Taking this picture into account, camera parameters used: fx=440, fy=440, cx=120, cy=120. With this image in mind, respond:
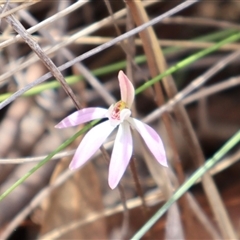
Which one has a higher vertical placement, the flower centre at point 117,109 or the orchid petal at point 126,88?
the orchid petal at point 126,88

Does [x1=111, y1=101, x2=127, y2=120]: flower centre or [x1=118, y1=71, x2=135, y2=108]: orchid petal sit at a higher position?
[x1=118, y1=71, x2=135, y2=108]: orchid petal

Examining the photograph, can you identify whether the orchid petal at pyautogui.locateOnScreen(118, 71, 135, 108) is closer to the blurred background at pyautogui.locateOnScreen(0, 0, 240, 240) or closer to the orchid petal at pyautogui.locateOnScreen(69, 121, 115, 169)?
the orchid petal at pyautogui.locateOnScreen(69, 121, 115, 169)

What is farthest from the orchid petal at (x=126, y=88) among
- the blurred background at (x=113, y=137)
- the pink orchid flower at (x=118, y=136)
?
the blurred background at (x=113, y=137)

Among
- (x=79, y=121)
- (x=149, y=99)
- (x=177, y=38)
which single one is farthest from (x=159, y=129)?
(x=79, y=121)

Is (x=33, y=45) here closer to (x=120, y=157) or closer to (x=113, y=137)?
(x=120, y=157)

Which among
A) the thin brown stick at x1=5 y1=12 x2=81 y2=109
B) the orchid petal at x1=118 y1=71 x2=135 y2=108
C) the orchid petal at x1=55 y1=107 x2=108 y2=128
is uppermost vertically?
the thin brown stick at x1=5 y1=12 x2=81 y2=109

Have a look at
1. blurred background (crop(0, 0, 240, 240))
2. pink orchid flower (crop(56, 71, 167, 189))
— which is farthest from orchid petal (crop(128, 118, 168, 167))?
blurred background (crop(0, 0, 240, 240))

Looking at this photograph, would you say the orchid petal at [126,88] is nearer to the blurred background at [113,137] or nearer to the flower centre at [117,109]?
the flower centre at [117,109]
